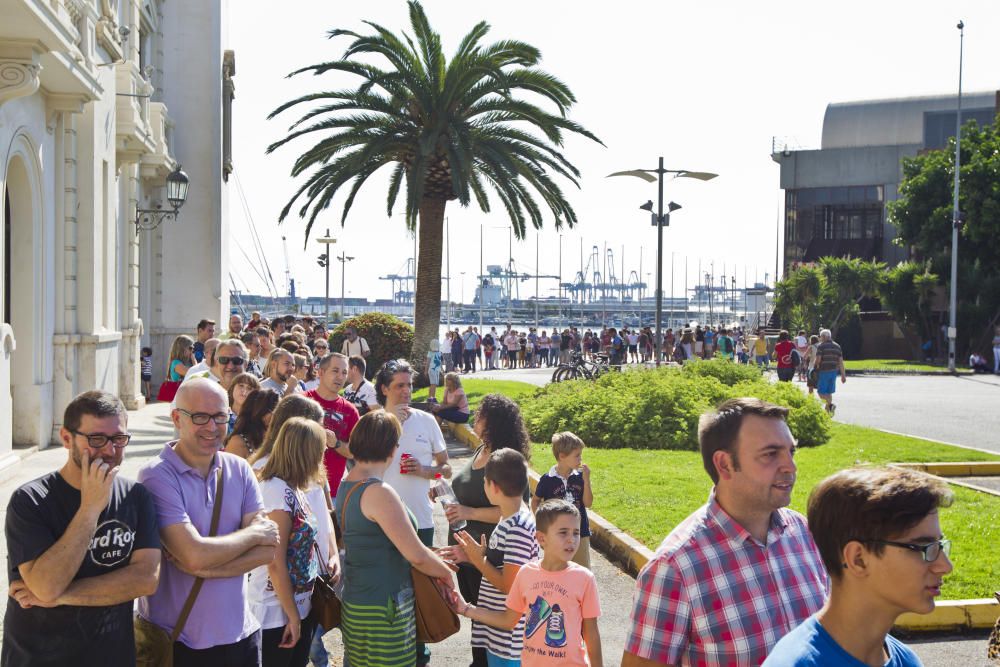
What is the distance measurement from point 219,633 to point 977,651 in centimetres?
502

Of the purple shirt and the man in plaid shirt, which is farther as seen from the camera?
the purple shirt

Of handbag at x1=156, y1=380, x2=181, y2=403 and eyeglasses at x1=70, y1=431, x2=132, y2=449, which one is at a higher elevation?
eyeglasses at x1=70, y1=431, x2=132, y2=449

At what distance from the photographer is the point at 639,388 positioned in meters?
16.6

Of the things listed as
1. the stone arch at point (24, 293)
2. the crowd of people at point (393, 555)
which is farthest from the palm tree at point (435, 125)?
the crowd of people at point (393, 555)

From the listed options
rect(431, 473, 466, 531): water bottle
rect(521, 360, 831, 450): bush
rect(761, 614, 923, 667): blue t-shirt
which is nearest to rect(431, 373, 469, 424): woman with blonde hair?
rect(521, 360, 831, 450): bush

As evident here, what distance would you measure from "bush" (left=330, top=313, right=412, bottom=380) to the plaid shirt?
76.3 ft

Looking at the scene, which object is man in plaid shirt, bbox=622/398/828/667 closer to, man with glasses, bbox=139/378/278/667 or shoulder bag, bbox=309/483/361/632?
man with glasses, bbox=139/378/278/667

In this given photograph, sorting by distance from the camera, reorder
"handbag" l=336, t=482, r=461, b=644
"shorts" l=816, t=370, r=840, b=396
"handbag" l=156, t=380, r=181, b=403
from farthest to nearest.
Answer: "shorts" l=816, t=370, r=840, b=396 → "handbag" l=156, t=380, r=181, b=403 → "handbag" l=336, t=482, r=461, b=644

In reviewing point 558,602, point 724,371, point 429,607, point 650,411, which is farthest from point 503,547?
point 724,371

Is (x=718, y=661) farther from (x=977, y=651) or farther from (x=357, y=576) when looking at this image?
(x=977, y=651)

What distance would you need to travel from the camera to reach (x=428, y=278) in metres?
24.4

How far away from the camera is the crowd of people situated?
98.3 inches

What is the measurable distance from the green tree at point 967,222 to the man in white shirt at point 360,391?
130ft

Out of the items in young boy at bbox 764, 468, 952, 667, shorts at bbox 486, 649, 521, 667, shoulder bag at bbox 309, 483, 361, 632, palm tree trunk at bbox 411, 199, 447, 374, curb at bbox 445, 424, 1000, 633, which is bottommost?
curb at bbox 445, 424, 1000, 633
